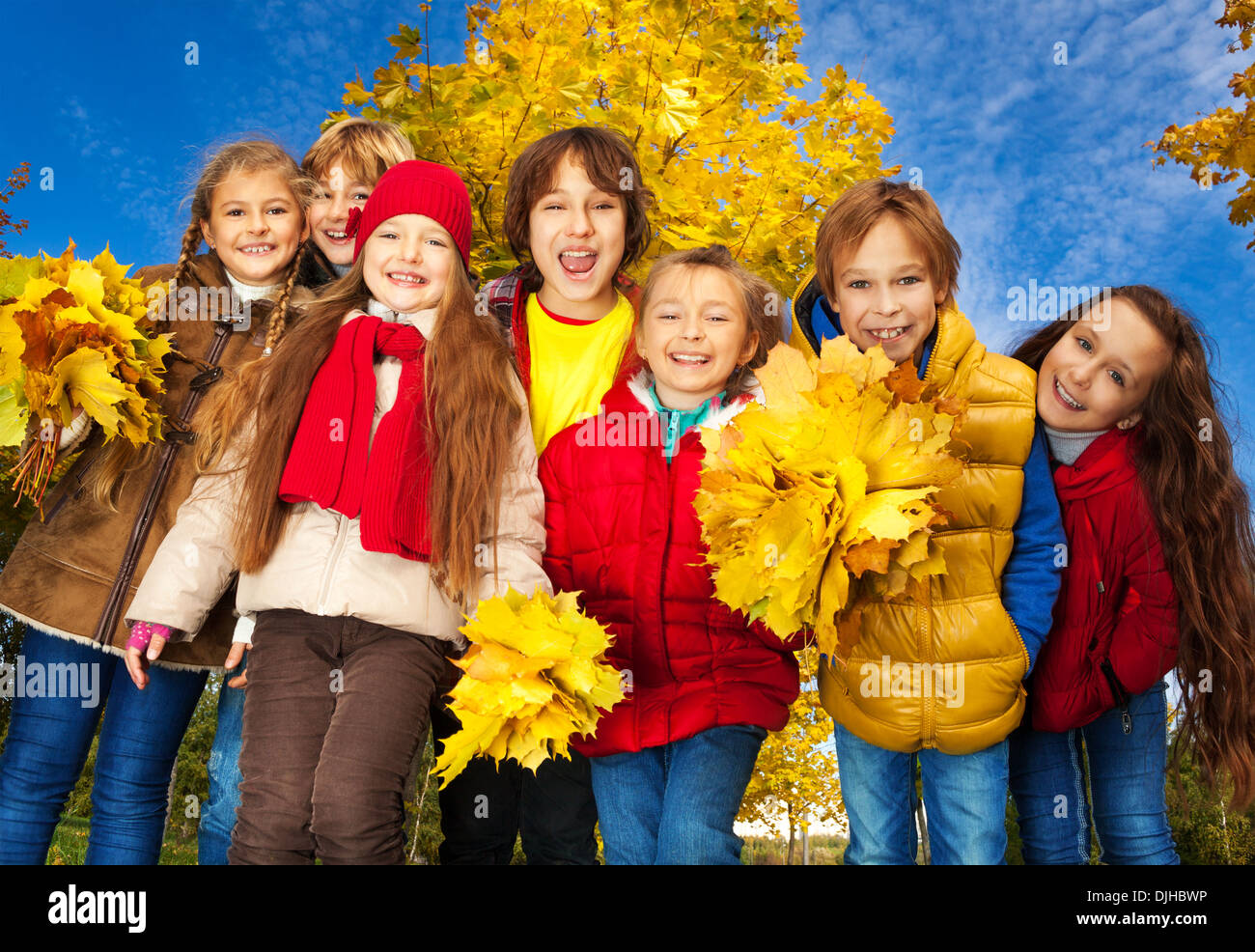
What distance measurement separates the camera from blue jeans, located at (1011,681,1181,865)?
11.2 ft

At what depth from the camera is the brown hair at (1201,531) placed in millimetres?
3268

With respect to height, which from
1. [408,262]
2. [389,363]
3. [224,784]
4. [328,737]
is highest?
[408,262]

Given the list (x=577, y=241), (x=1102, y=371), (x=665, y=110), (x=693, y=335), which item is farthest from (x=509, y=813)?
(x=665, y=110)

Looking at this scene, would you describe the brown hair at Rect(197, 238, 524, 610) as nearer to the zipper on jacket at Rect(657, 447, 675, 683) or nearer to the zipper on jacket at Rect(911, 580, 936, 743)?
the zipper on jacket at Rect(657, 447, 675, 683)

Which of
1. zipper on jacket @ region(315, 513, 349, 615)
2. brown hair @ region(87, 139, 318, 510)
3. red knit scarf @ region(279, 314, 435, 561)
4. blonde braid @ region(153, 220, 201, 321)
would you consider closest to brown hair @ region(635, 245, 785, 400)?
red knit scarf @ region(279, 314, 435, 561)

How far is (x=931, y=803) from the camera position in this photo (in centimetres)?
326

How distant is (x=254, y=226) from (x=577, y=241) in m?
1.21

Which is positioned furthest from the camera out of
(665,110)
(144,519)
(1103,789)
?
(665,110)

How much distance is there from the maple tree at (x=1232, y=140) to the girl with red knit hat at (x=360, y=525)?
653 centimetres

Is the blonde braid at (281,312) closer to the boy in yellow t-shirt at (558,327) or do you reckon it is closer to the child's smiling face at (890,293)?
the boy in yellow t-shirt at (558,327)

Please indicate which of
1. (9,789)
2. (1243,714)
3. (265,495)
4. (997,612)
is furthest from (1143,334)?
(9,789)

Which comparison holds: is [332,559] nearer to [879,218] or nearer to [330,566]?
[330,566]

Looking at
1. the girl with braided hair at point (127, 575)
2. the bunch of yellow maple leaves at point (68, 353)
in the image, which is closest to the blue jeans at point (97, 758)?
the girl with braided hair at point (127, 575)
